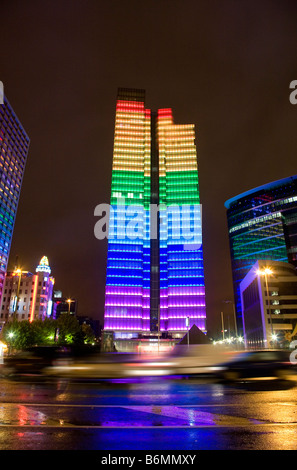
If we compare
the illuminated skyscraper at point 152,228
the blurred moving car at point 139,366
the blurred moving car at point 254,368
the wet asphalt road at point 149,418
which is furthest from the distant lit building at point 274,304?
the wet asphalt road at point 149,418

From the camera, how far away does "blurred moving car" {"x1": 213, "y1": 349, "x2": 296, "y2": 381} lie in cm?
1395

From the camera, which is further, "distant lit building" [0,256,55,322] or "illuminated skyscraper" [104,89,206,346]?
"distant lit building" [0,256,55,322]

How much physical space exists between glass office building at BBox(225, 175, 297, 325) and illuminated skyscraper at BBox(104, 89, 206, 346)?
50.4 metres

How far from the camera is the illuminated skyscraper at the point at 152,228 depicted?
106 m

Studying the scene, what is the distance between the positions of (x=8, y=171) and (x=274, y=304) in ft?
385

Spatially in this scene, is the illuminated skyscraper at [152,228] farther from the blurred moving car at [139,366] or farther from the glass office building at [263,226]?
the blurred moving car at [139,366]

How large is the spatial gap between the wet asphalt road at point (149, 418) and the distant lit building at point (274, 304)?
72462 mm

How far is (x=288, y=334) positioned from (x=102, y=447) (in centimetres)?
8088

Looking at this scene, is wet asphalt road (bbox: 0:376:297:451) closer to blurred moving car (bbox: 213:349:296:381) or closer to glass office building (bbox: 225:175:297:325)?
blurred moving car (bbox: 213:349:296:381)

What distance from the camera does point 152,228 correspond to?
4633 inches

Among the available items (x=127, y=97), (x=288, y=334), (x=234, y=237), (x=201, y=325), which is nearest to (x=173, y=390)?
(x=288, y=334)

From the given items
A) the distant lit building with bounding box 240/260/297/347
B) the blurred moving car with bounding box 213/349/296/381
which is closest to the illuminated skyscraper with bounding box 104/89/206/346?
the distant lit building with bounding box 240/260/297/347

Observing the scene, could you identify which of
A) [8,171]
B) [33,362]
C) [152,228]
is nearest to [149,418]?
[33,362]

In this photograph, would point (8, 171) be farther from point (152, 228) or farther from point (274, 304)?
point (274, 304)
